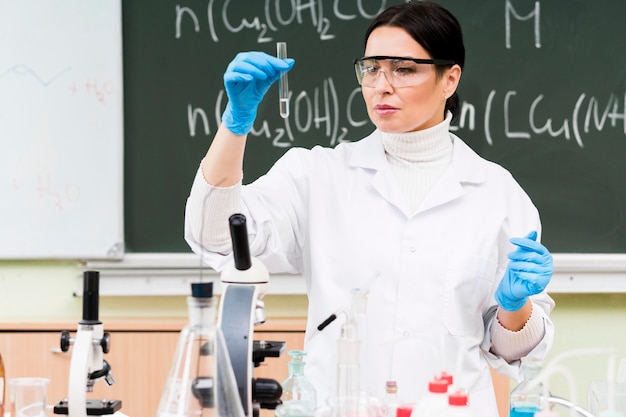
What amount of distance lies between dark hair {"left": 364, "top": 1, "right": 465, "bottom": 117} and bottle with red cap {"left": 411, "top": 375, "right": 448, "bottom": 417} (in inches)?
32.5

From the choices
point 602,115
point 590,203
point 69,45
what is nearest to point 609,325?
point 590,203

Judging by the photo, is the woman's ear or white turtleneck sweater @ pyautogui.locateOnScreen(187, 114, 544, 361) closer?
white turtleneck sweater @ pyautogui.locateOnScreen(187, 114, 544, 361)

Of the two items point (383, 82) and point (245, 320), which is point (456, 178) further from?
point (245, 320)

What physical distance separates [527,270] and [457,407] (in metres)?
0.47

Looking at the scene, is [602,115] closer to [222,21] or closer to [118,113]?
[222,21]

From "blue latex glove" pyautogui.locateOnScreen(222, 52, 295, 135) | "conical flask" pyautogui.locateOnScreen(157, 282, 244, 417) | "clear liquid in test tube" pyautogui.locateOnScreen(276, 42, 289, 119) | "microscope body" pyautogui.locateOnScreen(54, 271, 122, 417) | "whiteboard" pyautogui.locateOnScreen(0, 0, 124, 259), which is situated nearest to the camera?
"conical flask" pyautogui.locateOnScreen(157, 282, 244, 417)

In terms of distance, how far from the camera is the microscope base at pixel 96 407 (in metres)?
1.30

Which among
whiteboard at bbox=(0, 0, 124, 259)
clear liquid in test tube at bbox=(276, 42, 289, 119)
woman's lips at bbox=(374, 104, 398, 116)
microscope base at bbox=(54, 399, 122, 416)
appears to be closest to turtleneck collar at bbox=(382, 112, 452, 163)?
woman's lips at bbox=(374, 104, 398, 116)

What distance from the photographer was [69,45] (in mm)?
2732

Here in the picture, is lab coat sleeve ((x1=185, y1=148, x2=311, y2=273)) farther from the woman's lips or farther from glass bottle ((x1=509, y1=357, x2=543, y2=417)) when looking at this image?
glass bottle ((x1=509, y1=357, x2=543, y2=417))

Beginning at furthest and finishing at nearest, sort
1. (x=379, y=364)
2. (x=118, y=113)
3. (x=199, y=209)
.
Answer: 1. (x=118, y=113)
2. (x=379, y=364)
3. (x=199, y=209)

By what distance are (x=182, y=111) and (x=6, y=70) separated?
0.58 metres

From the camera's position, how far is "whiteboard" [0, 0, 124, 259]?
2729mm

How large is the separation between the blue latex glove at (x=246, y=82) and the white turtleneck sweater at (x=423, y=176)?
0.15 m
